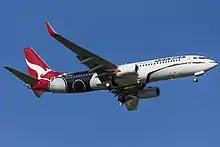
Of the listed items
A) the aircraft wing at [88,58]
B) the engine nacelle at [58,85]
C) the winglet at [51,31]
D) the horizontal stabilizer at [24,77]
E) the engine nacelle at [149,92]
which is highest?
the winglet at [51,31]

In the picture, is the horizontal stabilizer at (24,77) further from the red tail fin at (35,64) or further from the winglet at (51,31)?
the winglet at (51,31)

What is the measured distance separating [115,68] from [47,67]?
41.9ft

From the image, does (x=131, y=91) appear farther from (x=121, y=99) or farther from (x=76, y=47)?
(x=76, y=47)

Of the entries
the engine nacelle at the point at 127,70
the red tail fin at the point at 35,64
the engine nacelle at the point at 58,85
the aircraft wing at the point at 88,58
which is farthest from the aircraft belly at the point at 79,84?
the red tail fin at the point at 35,64

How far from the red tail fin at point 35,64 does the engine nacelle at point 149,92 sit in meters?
13.6

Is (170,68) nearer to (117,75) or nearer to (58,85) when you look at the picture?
(117,75)

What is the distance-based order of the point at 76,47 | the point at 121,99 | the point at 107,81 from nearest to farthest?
1. the point at 76,47
2. the point at 107,81
3. the point at 121,99

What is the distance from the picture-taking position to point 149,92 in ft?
304

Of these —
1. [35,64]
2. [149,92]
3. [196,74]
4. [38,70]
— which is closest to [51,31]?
[38,70]

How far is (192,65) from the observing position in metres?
85.0

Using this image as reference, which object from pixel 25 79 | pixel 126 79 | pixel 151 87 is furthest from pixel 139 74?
pixel 25 79

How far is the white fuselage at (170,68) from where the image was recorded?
278ft

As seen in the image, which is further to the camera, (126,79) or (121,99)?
(121,99)

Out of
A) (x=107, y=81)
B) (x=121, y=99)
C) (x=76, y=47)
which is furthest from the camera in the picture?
(x=121, y=99)
